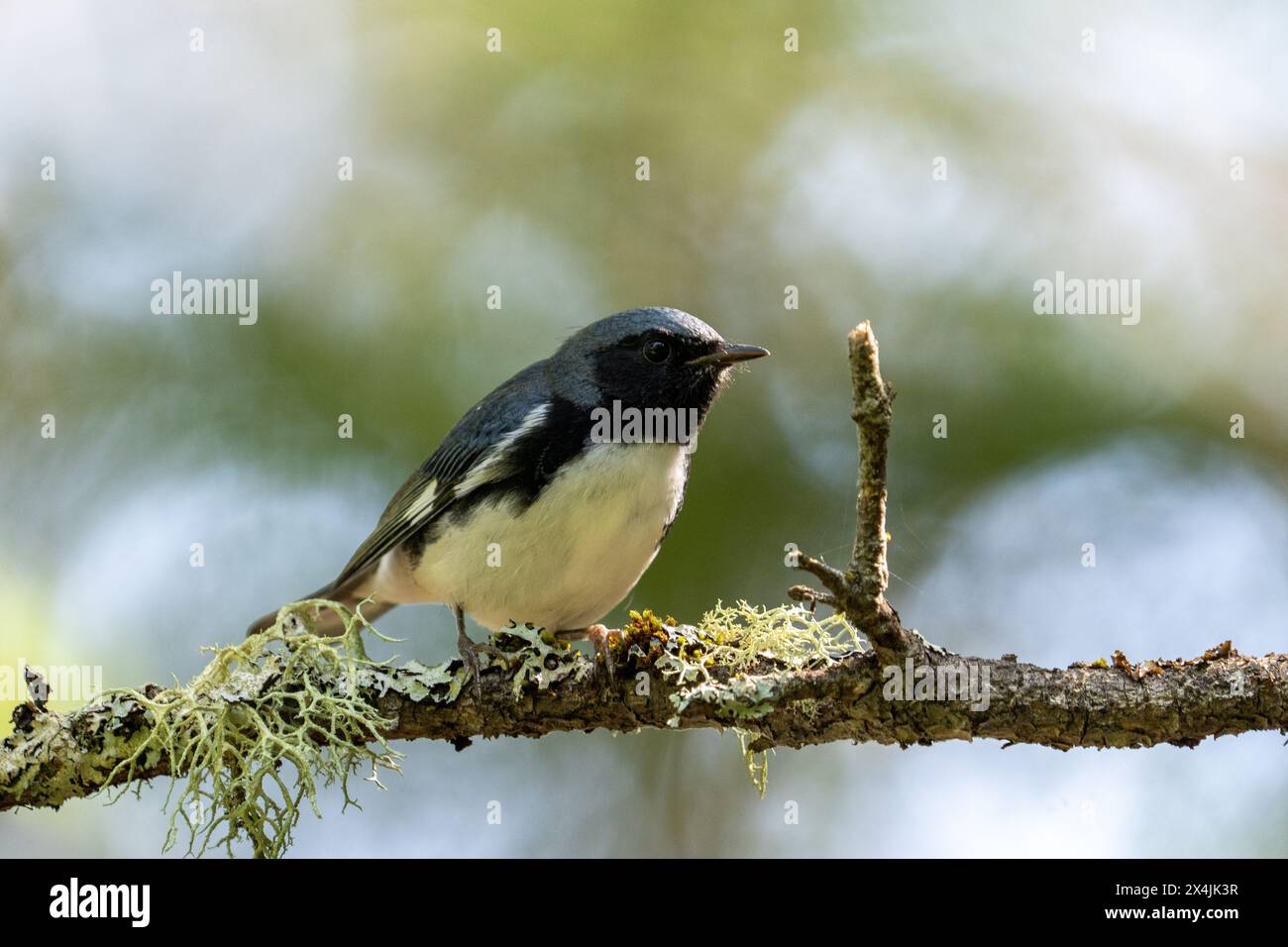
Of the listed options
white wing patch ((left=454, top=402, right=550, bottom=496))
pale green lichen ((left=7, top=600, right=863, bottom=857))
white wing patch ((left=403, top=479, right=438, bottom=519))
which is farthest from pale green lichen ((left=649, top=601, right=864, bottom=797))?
white wing patch ((left=403, top=479, right=438, bottom=519))

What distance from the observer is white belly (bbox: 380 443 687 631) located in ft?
13.9

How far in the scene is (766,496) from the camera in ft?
17.5

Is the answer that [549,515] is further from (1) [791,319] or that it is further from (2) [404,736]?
(1) [791,319]

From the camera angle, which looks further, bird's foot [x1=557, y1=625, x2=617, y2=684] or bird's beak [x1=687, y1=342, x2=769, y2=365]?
bird's beak [x1=687, y1=342, x2=769, y2=365]

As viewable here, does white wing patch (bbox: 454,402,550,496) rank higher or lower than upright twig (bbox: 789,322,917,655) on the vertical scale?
higher

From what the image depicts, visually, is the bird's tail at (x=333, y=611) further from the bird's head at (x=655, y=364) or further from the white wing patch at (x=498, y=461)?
the bird's head at (x=655, y=364)

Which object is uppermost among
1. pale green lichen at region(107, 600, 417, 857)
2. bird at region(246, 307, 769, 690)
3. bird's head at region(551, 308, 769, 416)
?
bird's head at region(551, 308, 769, 416)

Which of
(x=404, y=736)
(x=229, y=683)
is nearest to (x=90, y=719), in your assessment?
(x=229, y=683)

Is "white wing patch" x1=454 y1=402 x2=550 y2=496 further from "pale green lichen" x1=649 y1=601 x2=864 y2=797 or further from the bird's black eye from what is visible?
"pale green lichen" x1=649 y1=601 x2=864 y2=797

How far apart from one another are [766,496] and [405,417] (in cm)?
161

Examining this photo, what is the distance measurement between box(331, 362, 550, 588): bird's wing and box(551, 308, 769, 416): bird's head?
19 centimetres

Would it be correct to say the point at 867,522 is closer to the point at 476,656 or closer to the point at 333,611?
the point at 476,656

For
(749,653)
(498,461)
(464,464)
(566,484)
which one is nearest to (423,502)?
(464,464)

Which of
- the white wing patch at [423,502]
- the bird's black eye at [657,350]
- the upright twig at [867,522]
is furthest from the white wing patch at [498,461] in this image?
the upright twig at [867,522]
